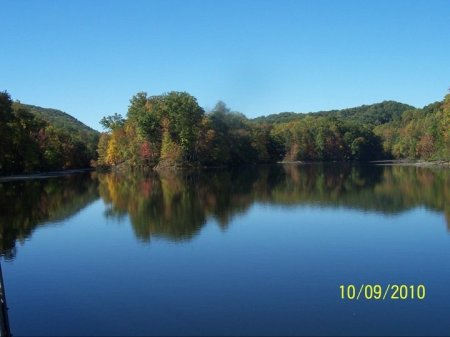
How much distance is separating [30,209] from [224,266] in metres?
22.2

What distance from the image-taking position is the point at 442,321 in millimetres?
12320

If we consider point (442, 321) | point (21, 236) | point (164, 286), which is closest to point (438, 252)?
point (442, 321)

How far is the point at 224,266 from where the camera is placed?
1844cm

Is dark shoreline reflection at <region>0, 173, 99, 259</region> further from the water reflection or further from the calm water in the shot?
the calm water

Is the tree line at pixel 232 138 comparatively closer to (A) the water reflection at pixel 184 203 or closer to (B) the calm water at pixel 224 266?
(A) the water reflection at pixel 184 203

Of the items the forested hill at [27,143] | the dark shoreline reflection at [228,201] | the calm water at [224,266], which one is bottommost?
the calm water at [224,266]

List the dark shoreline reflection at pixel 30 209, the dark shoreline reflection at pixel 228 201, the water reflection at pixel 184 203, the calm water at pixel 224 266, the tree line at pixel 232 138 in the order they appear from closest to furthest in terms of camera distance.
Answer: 1. the calm water at pixel 224 266
2. the dark shoreline reflection at pixel 30 209
3. the water reflection at pixel 184 203
4. the dark shoreline reflection at pixel 228 201
5. the tree line at pixel 232 138

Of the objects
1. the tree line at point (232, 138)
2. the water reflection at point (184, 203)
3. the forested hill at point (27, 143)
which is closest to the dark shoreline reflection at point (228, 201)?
the water reflection at point (184, 203)

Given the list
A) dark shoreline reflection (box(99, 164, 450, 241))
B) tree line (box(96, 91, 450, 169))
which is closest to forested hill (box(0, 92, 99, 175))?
tree line (box(96, 91, 450, 169))

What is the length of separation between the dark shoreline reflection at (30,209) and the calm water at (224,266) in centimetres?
13

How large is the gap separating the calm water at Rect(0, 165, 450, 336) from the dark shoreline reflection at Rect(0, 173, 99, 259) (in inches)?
5.3

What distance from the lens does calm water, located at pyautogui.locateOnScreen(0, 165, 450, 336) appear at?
497 inches

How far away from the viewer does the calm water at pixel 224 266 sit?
1263cm

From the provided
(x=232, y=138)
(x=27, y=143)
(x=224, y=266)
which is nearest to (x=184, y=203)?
(x=224, y=266)
